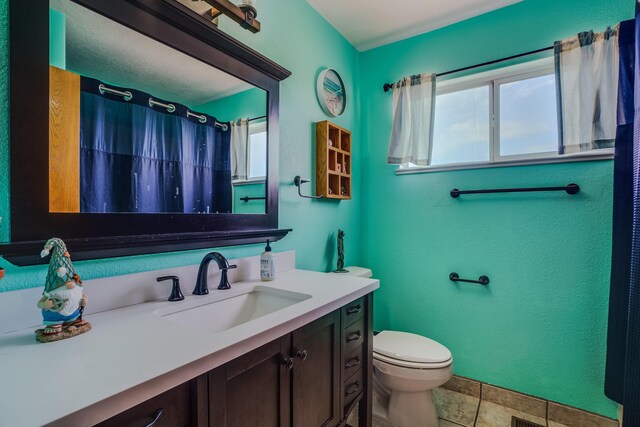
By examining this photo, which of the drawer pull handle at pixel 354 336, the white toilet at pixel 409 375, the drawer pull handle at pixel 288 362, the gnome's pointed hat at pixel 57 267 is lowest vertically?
the white toilet at pixel 409 375

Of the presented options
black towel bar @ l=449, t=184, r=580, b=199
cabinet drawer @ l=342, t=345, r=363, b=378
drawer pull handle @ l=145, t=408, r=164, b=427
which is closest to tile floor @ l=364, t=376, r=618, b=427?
cabinet drawer @ l=342, t=345, r=363, b=378

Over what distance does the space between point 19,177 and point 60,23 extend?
0.48 m

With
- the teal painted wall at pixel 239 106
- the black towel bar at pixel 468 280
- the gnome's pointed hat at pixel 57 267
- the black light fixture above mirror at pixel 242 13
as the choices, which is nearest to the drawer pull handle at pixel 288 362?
the gnome's pointed hat at pixel 57 267

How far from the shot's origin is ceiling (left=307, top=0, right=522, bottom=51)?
1.89 m

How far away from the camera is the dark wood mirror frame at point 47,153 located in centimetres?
78

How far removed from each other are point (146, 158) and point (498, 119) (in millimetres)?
2061

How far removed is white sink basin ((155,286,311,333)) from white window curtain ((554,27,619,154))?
171cm

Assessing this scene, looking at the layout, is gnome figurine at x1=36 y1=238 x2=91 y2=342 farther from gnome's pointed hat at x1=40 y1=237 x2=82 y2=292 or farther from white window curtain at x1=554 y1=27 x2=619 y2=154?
white window curtain at x1=554 y1=27 x2=619 y2=154

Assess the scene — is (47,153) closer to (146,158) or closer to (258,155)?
(146,158)

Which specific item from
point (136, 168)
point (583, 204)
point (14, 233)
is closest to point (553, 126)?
point (583, 204)

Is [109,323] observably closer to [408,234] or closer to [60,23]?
[60,23]

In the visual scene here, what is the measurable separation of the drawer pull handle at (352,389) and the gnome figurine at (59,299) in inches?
41.5

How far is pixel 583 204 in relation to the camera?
1658mm

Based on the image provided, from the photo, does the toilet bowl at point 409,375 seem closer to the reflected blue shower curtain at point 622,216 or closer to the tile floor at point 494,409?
the tile floor at point 494,409
